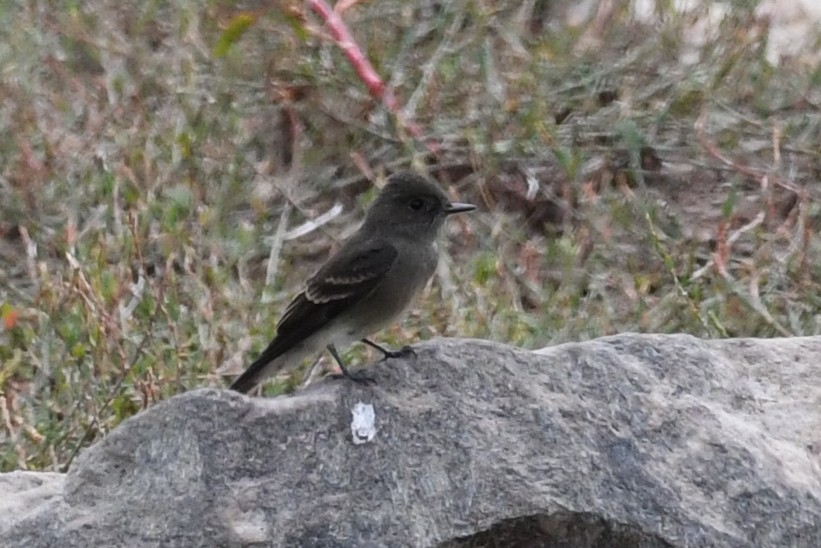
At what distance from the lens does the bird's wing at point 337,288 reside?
463 cm

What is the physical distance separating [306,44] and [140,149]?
0.90 meters

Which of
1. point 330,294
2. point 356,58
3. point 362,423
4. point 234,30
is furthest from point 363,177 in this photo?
point 362,423

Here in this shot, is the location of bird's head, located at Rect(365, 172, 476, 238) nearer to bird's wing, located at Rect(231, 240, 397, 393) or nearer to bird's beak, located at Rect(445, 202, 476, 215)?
bird's beak, located at Rect(445, 202, 476, 215)

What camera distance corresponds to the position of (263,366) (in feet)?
15.4

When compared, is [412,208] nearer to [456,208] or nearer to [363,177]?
[456,208]

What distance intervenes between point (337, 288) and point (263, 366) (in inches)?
12.2

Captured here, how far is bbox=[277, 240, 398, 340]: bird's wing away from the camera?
463 cm

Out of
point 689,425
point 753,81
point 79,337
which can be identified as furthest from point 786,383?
point 753,81

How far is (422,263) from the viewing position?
471 cm

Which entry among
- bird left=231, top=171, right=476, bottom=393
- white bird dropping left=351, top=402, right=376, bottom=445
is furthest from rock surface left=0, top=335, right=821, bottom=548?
bird left=231, top=171, right=476, bottom=393

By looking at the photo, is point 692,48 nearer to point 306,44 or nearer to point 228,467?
point 306,44

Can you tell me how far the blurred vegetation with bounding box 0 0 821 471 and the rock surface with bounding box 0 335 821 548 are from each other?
5.69ft

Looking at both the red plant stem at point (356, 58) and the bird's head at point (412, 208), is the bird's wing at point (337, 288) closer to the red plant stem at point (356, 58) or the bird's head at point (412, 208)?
the bird's head at point (412, 208)

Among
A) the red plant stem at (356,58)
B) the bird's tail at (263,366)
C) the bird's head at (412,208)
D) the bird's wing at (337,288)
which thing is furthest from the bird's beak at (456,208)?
the red plant stem at (356,58)
